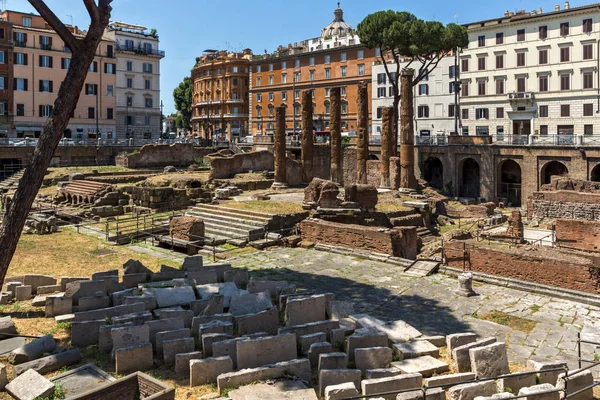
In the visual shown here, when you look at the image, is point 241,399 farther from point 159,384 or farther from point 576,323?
point 576,323

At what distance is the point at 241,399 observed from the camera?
6902 millimetres

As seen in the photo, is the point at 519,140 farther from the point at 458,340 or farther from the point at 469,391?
the point at 469,391

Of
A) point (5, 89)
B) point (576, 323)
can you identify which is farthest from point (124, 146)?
point (576, 323)

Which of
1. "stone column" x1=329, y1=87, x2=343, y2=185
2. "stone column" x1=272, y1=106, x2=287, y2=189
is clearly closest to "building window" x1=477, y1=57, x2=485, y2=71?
"stone column" x1=329, y1=87, x2=343, y2=185

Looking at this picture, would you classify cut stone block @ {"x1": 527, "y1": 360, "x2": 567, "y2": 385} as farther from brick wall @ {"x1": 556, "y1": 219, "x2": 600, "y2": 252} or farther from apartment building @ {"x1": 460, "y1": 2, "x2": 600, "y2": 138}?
apartment building @ {"x1": 460, "y1": 2, "x2": 600, "y2": 138}

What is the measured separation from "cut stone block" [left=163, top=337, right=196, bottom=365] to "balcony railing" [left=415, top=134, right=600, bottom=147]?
33241 millimetres

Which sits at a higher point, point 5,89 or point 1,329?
point 5,89

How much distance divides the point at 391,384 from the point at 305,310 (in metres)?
2.89

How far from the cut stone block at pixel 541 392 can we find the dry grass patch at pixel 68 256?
10973 millimetres

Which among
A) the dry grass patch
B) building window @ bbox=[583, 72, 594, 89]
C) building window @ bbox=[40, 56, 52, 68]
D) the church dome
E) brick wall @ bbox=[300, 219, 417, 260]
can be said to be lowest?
the dry grass patch

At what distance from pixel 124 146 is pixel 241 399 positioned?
138 feet

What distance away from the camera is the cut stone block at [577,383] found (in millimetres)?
7133

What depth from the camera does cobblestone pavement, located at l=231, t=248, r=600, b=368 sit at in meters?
9.64

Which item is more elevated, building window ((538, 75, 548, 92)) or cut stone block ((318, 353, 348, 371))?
building window ((538, 75, 548, 92))
